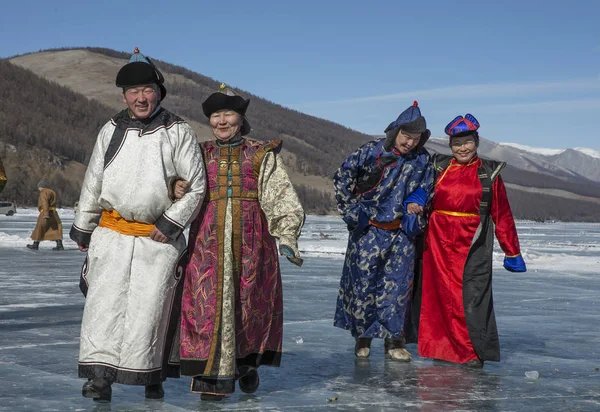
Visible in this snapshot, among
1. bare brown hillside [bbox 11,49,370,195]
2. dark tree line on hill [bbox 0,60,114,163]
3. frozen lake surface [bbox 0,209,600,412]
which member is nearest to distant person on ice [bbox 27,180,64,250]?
frozen lake surface [bbox 0,209,600,412]

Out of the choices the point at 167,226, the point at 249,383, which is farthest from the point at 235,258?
the point at 249,383

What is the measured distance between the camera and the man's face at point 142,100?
4.47 metres

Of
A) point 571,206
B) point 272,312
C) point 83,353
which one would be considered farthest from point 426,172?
point 571,206

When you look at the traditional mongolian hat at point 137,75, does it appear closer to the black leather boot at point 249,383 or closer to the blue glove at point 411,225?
the black leather boot at point 249,383

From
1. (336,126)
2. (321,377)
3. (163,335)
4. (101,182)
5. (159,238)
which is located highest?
(336,126)

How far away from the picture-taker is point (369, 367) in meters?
5.69

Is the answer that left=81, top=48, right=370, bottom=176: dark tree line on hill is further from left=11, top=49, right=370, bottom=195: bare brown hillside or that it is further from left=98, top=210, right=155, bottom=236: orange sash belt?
left=98, top=210, right=155, bottom=236: orange sash belt

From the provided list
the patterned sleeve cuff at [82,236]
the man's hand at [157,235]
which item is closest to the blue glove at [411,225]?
the man's hand at [157,235]

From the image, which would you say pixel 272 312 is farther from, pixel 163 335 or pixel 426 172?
pixel 426 172

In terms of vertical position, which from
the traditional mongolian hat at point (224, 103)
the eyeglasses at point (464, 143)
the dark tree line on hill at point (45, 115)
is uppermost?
the dark tree line on hill at point (45, 115)

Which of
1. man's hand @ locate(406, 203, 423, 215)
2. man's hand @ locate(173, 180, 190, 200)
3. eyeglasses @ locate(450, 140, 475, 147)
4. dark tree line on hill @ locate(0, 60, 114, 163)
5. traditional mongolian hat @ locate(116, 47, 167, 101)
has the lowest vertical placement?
man's hand @ locate(406, 203, 423, 215)

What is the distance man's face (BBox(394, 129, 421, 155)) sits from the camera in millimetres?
5977

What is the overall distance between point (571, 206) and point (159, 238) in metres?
150

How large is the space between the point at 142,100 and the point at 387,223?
7.07 ft
